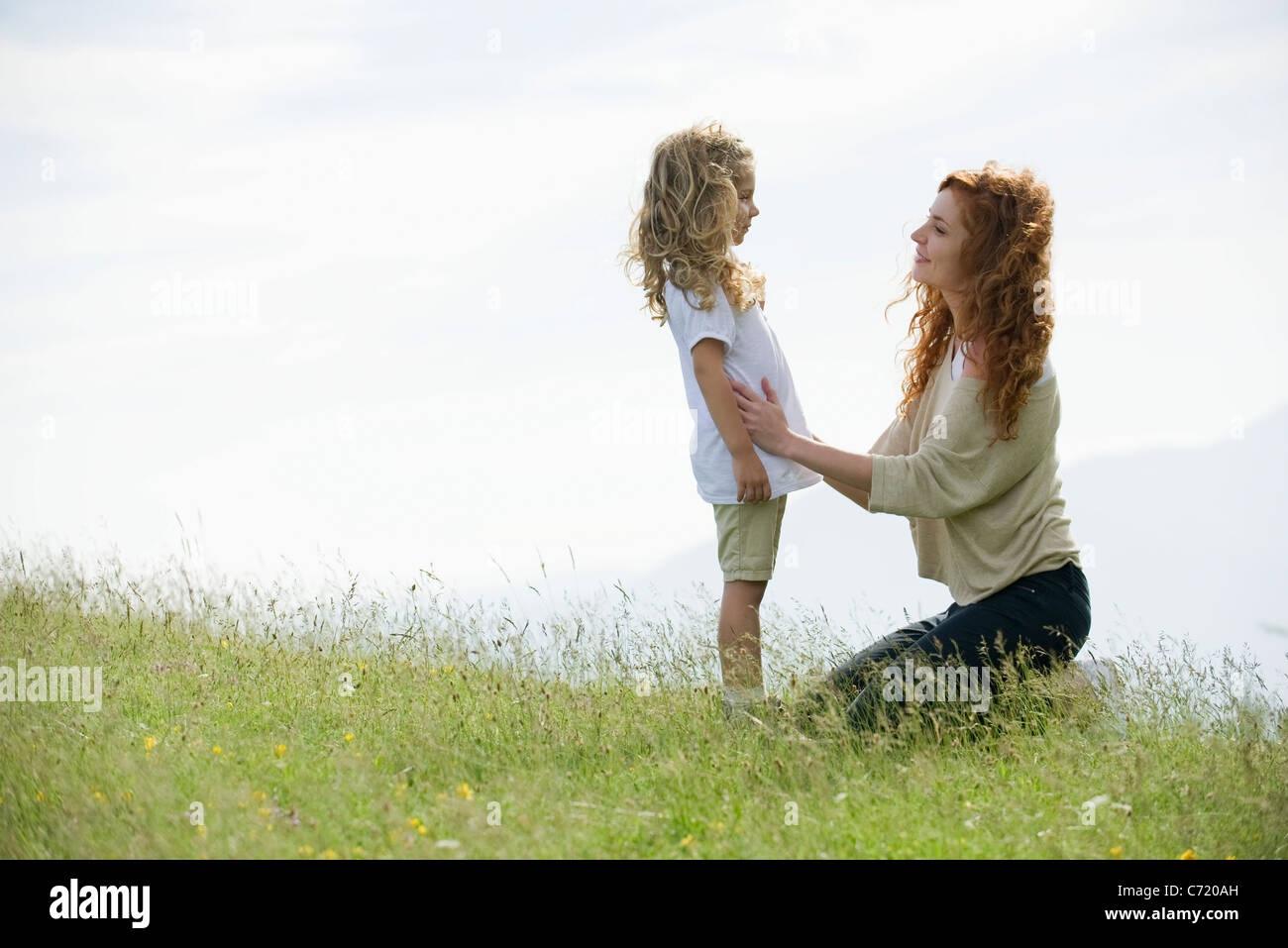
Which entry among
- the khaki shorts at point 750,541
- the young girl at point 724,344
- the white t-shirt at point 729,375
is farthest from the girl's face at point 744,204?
the khaki shorts at point 750,541

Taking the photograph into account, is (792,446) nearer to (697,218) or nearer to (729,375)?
(729,375)

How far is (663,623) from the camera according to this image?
5176 mm

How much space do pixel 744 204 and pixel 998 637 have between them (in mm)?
2001

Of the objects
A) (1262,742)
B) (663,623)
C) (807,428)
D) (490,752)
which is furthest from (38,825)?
(1262,742)

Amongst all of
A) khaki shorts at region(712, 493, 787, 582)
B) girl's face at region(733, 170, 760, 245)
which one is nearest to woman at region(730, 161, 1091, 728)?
khaki shorts at region(712, 493, 787, 582)

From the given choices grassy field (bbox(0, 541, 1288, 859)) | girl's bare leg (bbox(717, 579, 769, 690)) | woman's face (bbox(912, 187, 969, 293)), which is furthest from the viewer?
woman's face (bbox(912, 187, 969, 293))

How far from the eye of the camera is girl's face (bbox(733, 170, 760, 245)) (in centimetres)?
458

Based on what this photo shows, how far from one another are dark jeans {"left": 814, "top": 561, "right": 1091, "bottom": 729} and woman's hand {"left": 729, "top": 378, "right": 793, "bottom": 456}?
3.09ft

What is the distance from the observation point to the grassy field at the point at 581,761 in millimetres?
3344

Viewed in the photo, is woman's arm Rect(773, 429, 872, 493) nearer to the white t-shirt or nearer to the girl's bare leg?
the white t-shirt

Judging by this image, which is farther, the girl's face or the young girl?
the girl's face

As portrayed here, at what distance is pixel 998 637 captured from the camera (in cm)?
416
